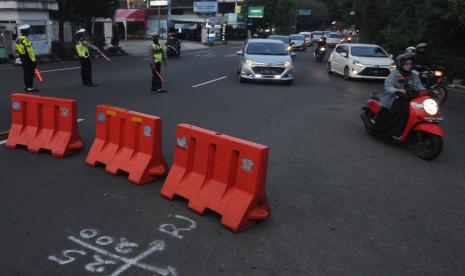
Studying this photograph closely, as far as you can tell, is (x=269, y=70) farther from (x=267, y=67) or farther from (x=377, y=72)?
(x=377, y=72)

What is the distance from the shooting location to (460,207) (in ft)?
17.3

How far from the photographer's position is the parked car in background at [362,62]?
17.8m

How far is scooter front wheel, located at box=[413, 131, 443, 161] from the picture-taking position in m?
7.07

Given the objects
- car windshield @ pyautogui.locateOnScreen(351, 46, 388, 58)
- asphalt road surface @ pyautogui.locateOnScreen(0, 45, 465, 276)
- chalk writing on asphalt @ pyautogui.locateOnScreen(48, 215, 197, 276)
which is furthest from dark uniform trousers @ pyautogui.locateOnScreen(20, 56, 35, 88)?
car windshield @ pyautogui.locateOnScreen(351, 46, 388, 58)

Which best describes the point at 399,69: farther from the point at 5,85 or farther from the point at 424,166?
the point at 5,85

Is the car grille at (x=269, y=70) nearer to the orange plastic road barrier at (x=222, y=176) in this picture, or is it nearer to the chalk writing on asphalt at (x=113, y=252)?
the orange plastic road barrier at (x=222, y=176)

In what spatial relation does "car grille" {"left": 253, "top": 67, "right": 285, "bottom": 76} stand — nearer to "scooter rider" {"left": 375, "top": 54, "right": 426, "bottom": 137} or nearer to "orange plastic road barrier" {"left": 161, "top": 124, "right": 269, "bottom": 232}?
"scooter rider" {"left": 375, "top": 54, "right": 426, "bottom": 137}

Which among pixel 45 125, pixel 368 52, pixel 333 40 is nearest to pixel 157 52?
pixel 45 125

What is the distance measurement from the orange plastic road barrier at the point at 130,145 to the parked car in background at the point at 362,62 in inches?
542

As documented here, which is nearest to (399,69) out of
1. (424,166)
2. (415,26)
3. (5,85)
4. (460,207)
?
(424,166)

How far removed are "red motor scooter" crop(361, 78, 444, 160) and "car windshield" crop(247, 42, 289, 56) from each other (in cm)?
1020

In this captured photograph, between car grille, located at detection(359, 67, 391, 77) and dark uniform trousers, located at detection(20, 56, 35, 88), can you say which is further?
car grille, located at detection(359, 67, 391, 77)

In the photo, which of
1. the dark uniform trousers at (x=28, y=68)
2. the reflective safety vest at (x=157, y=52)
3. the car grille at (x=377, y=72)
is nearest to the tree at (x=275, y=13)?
the car grille at (x=377, y=72)

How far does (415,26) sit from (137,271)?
2397cm
